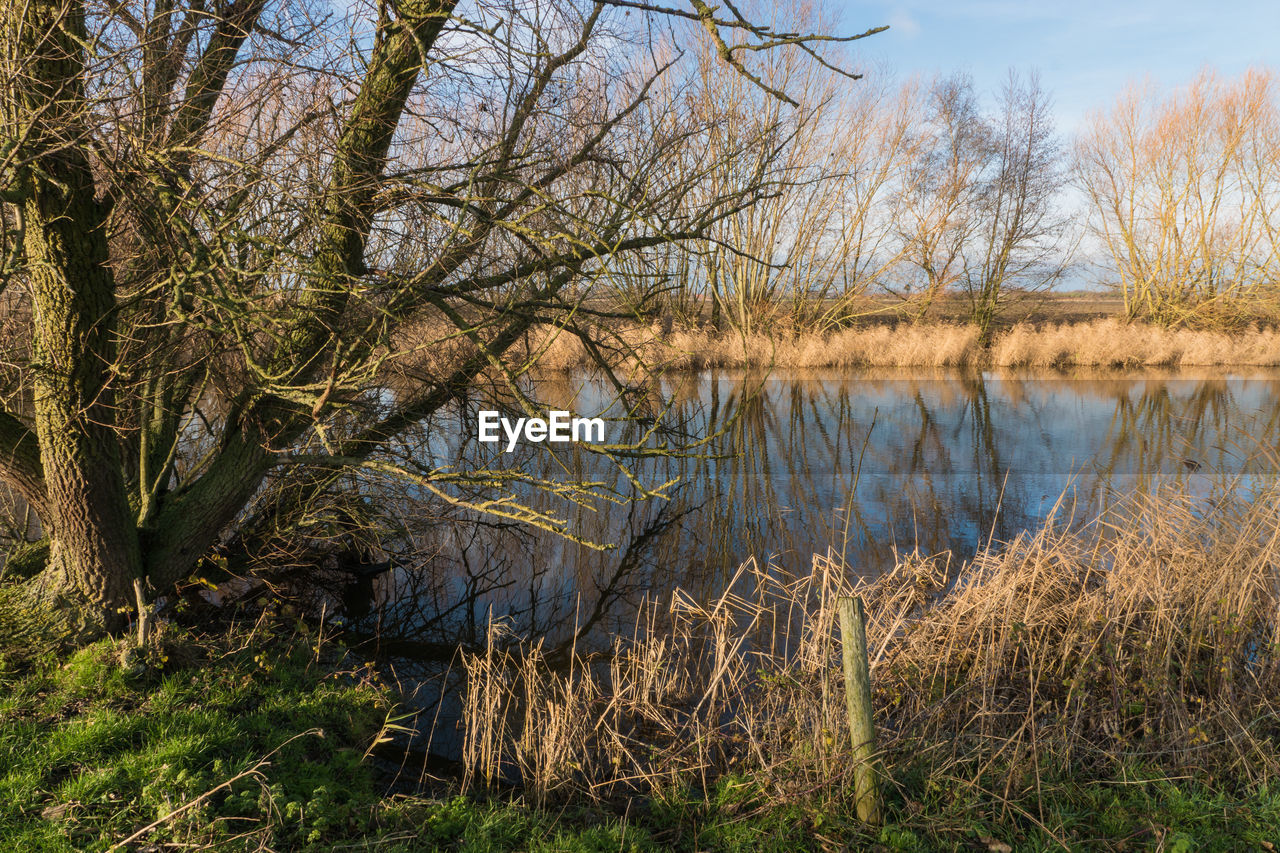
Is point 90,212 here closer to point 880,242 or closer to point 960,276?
point 880,242

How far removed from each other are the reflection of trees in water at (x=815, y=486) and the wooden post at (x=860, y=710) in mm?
1312

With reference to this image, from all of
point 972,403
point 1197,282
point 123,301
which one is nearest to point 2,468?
point 123,301

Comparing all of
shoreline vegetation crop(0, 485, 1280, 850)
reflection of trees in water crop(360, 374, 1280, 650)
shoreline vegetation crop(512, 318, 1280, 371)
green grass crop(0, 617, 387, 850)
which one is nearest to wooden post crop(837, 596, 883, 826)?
shoreline vegetation crop(0, 485, 1280, 850)

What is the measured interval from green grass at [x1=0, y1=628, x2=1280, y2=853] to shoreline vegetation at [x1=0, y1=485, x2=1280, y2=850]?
1 centimetres

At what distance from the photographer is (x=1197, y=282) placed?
23688 millimetres

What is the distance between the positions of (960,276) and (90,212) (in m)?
23.3

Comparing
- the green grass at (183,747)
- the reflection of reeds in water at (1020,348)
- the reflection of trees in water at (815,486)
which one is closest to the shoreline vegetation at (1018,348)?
the reflection of reeds in water at (1020,348)

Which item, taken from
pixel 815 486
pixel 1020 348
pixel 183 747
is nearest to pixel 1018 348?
pixel 1020 348

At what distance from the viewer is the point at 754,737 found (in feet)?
14.0

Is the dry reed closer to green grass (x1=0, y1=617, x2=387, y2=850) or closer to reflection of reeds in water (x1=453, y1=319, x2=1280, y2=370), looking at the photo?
reflection of reeds in water (x1=453, y1=319, x2=1280, y2=370)

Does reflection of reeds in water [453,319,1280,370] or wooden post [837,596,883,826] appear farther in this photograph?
reflection of reeds in water [453,319,1280,370]

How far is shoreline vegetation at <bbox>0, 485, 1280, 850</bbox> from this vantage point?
3.58m

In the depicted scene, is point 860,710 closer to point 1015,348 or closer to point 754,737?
point 754,737

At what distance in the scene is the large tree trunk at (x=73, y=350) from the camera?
3.98 meters
